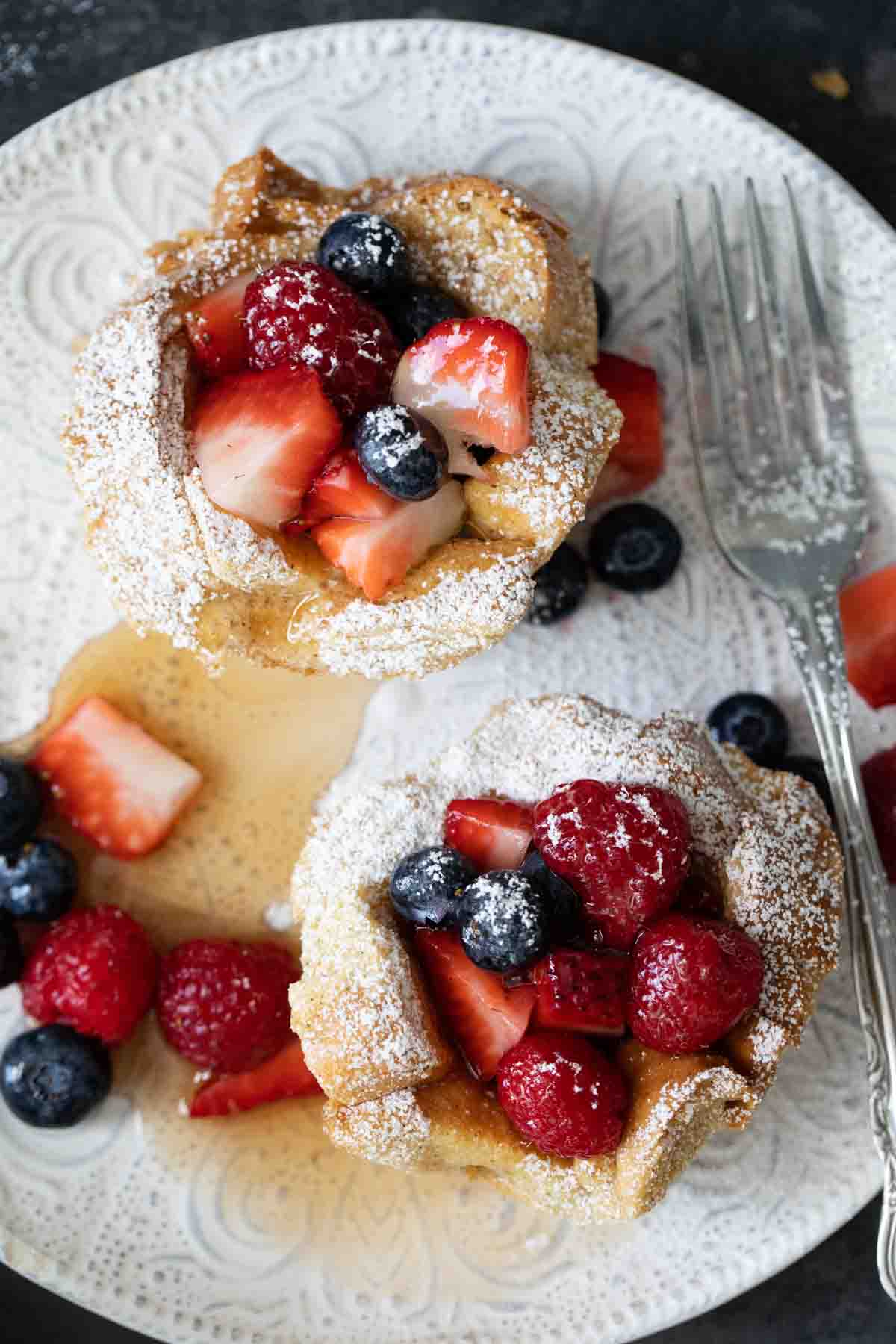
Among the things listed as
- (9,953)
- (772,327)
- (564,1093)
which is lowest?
(564,1093)

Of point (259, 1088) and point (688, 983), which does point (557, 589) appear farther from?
point (259, 1088)

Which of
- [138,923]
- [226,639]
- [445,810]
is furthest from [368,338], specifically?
[138,923]

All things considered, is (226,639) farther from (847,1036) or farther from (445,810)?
(847,1036)

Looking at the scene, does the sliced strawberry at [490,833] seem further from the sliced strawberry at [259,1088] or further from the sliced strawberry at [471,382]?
the sliced strawberry at [259,1088]

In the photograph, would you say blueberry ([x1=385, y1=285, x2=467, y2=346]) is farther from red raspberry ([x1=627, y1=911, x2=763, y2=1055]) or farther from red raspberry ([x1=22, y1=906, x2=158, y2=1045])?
red raspberry ([x1=22, y1=906, x2=158, y2=1045])

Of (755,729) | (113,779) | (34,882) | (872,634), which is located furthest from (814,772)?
(34,882)
